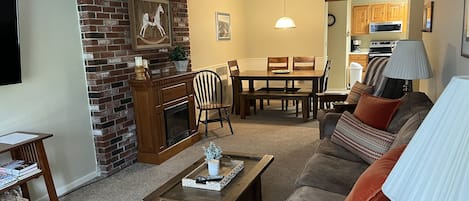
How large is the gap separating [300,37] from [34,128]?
18.2 ft

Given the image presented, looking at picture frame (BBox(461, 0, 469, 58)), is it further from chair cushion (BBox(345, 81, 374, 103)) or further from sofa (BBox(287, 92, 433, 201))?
chair cushion (BBox(345, 81, 374, 103))

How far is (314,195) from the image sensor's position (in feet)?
Result: 6.41

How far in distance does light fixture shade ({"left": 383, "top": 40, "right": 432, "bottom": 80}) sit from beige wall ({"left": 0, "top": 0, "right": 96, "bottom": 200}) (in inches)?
114

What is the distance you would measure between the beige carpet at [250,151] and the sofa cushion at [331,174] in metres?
0.66

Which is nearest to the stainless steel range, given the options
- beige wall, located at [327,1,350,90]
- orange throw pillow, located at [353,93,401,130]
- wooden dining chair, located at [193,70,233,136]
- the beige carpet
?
beige wall, located at [327,1,350,90]

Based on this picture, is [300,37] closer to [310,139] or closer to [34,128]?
[310,139]

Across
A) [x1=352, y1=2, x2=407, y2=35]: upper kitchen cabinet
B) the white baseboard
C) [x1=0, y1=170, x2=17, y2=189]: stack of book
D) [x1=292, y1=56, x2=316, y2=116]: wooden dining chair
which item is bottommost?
the white baseboard

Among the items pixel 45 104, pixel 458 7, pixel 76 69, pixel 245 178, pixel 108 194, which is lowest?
pixel 108 194

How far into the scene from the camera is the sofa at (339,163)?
2014 millimetres

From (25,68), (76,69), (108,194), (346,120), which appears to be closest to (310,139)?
(346,120)

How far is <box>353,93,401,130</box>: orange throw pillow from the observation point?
9.16 ft

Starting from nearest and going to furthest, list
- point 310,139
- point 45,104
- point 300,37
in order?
point 45,104 → point 310,139 → point 300,37

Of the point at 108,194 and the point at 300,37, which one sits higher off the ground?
the point at 300,37

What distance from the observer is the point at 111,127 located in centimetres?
364
